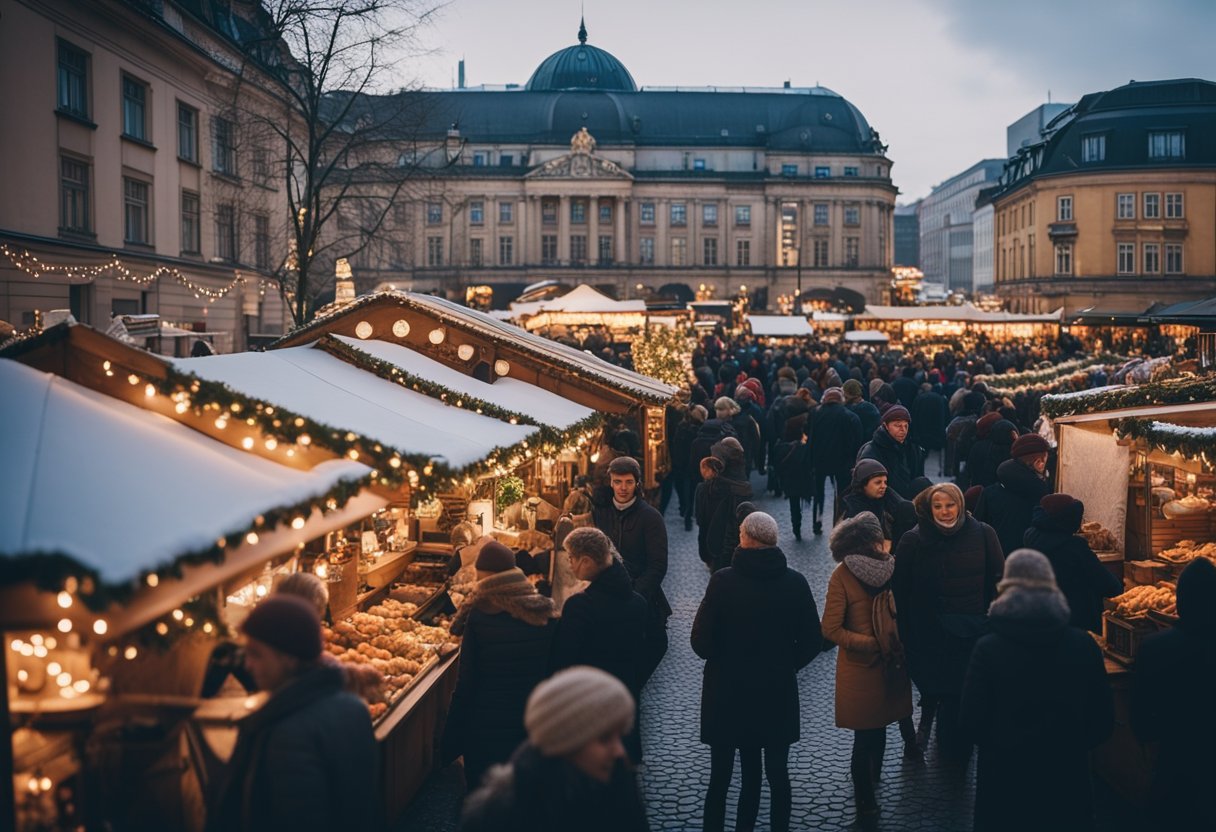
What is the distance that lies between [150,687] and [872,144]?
9960 centimetres

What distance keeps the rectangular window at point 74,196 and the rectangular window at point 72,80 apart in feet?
3.32

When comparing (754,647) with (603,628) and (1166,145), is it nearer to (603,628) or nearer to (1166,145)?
(603,628)

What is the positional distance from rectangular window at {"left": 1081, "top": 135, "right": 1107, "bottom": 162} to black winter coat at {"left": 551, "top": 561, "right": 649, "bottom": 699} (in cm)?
7036

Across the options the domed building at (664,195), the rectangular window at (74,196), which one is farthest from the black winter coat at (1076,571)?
the domed building at (664,195)

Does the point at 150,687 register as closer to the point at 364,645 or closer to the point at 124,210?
the point at 364,645


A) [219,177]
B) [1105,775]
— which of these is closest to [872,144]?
[219,177]

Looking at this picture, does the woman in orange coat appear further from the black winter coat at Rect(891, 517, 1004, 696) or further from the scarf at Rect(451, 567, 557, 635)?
the scarf at Rect(451, 567, 557, 635)

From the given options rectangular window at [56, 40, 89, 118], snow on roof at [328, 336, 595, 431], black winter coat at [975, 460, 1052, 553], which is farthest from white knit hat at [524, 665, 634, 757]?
rectangular window at [56, 40, 89, 118]

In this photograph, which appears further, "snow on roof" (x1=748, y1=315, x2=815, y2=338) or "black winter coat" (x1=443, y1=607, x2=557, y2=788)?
"snow on roof" (x1=748, y1=315, x2=815, y2=338)

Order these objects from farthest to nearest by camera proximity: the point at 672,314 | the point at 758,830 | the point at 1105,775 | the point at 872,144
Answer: the point at 872,144 < the point at 672,314 < the point at 1105,775 < the point at 758,830

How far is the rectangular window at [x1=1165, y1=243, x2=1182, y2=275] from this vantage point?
69562 millimetres

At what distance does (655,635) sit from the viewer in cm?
704

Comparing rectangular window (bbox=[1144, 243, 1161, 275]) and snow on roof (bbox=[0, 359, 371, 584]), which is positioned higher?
rectangular window (bbox=[1144, 243, 1161, 275])

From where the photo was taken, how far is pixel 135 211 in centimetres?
2791
